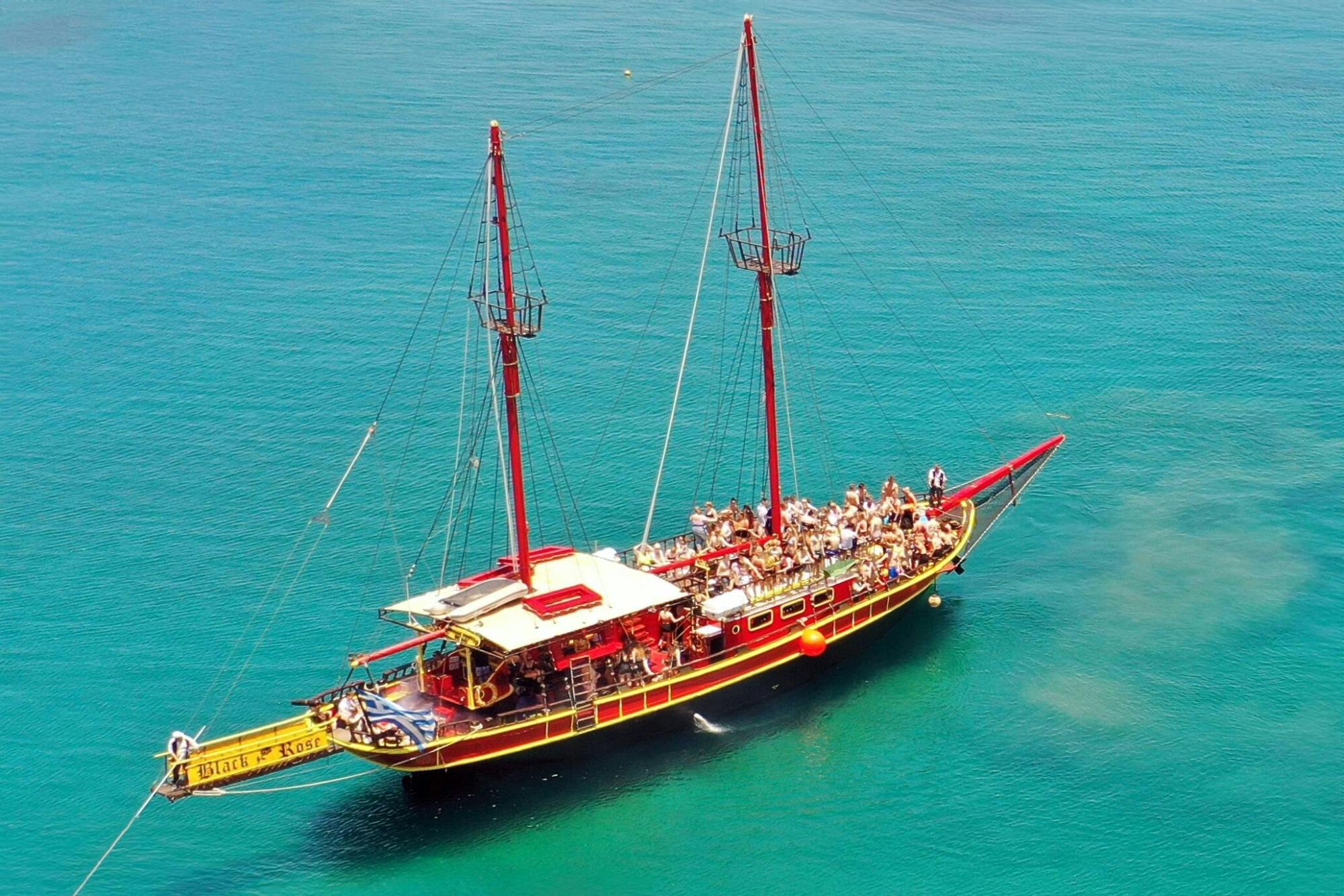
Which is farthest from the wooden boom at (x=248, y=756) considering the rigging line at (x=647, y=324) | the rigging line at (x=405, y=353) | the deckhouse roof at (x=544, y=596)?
the rigging line at (x=647, y=324)

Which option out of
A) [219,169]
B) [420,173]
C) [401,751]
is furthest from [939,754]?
[219,169]

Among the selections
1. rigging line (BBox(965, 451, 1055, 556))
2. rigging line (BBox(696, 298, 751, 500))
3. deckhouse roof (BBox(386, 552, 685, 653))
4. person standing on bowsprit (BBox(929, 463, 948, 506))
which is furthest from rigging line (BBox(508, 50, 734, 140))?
deckhouse roof (BBox(386, 552, 685, 653))

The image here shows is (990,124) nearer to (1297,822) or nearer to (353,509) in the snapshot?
(353,509)

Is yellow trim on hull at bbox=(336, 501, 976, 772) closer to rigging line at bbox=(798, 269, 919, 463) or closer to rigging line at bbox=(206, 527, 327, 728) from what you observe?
rigging line at bbox=(206, 527, 327, 728)

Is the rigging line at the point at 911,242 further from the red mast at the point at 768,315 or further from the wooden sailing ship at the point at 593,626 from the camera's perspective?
the red mast at the point at 768,315

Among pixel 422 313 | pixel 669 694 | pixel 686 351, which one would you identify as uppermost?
pixel 422 313

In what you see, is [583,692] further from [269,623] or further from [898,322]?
[898,322]

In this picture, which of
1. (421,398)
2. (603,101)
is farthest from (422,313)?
(603,101)
